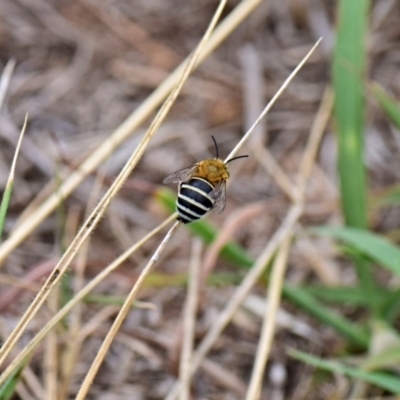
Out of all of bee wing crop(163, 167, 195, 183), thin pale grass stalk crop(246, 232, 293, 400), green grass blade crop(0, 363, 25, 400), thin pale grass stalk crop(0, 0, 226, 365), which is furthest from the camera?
bee wing crop(163, 167, 195, 183)

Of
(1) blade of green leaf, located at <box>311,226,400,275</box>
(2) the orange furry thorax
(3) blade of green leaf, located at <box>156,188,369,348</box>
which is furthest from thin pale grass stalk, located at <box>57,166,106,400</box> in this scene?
(1) blade of green leaf, located at <box>311,226,400,275</box>

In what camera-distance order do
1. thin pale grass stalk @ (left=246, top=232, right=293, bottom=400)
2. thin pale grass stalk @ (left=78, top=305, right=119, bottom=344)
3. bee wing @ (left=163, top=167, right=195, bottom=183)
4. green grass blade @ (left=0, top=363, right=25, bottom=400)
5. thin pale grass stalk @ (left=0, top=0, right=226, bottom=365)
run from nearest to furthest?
thin pale grass stalk @ (left=0, top=0, right=226, bottom=365) < green grass blade @ (left=0, top=363, right=25, bottom=400) < thin pale grass stalk @ (left=246, top=232, right=293, bottom=400) < bee wing @ (left=163, top=167, right=195, bottom=183) < thin pale grass stalk @ (left=78, top=305, right=119, bottom=344)

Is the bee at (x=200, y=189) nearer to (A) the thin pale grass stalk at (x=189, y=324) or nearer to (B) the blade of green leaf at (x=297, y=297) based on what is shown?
(B) the blade of green leaf at (x=297, y=297)

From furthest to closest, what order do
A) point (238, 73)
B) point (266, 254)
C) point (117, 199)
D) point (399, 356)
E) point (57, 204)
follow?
point (238, 73)
point (117, 199)
point (266, 254)
point (57, 204)
point (399, 356)

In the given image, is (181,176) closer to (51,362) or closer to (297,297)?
(297,297)

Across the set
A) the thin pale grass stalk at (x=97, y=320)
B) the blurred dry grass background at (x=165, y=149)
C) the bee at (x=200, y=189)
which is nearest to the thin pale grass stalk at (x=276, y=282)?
the blurred dry grass background at (x=165, y=149)

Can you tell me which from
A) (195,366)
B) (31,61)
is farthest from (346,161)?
(31,61)

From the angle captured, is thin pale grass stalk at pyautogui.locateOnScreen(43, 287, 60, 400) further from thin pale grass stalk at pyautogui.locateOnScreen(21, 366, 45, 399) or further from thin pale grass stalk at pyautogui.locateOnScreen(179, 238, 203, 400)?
thin pale grass stalk at pyautogui.locateOnScreen(179, 238, 203, 400)

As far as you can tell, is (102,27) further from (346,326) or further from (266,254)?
(346,326)
